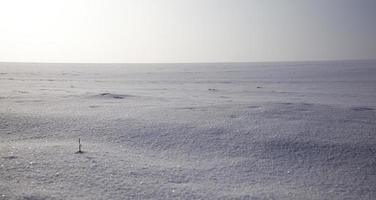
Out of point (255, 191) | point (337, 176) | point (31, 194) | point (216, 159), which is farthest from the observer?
point (216, 159)

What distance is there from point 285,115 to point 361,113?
4.77 ft

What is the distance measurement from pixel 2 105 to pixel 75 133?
2.57 m

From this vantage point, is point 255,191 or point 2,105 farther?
point 2,105

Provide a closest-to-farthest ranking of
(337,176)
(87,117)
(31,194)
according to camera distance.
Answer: (31,194), (337,176), (87,117)

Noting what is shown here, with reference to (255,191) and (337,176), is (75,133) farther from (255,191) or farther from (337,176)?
(337,176)

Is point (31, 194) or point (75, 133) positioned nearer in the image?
point (31, 194)

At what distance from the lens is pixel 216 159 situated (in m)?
3.58

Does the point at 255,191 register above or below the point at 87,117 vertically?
below

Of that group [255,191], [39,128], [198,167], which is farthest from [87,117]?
[255,191]

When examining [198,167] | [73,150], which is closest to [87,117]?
[73,150]

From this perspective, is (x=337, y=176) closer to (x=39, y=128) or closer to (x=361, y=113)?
(x=361, y=113)

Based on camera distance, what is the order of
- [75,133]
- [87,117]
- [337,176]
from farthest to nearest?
[87,117] → [75,133] → [337,176]

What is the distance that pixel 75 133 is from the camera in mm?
4312

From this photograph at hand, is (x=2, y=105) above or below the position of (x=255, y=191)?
above
